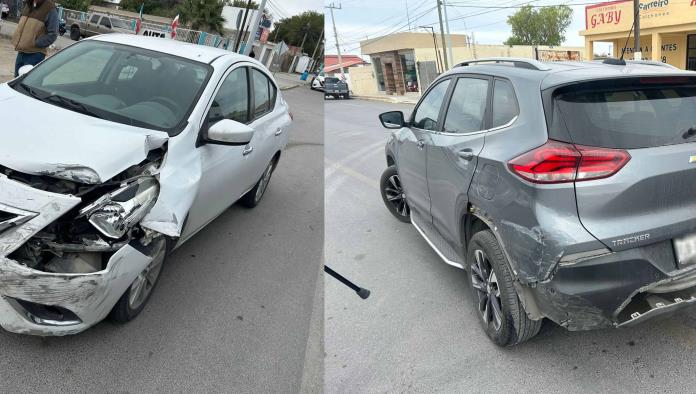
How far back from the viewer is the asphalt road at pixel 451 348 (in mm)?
2955

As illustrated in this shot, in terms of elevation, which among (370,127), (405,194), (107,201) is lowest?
(370,127)

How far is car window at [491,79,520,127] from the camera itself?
3.26 m

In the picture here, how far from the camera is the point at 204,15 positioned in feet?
184

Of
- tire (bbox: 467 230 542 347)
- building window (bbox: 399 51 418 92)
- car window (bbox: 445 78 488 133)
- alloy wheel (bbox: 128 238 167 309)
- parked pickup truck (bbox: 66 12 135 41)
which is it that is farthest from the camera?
building window (bbox: 399 51 418 92)

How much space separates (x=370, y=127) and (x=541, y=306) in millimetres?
13065

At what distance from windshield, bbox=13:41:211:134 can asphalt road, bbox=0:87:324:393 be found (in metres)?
1.26

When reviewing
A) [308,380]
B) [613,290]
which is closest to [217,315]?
[308,380]

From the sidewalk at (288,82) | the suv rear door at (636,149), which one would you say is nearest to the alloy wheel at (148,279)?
the suv rear door at (636,149)

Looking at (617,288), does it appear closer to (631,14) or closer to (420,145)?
(420,145)

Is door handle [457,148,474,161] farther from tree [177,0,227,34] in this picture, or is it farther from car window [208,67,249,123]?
tree [177,0,227,34]

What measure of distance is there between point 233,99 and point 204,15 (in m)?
56.0

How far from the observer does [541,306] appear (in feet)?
9.25

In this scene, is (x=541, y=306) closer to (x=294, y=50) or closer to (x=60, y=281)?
(x=60, y=281)

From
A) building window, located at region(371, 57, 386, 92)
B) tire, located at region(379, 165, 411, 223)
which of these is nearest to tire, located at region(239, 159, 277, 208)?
tire, located at region(379, 165, 411, 223)
